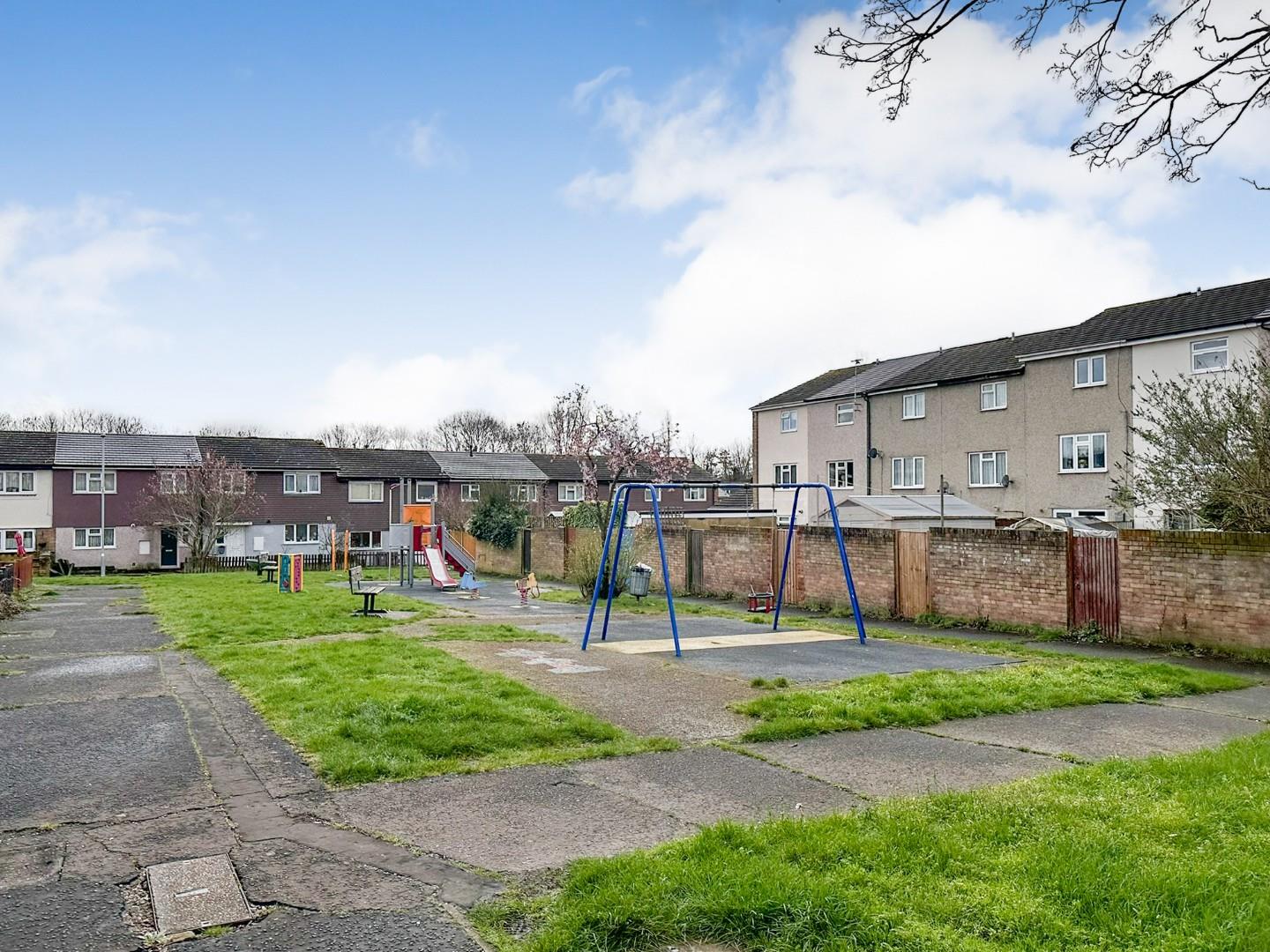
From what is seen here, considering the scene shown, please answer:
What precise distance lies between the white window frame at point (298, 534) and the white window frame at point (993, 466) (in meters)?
36.6

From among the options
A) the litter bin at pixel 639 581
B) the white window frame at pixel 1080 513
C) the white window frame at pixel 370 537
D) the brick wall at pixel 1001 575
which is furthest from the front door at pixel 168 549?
the brick wall at pixel 1001 575

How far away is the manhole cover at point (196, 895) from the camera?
4.67m

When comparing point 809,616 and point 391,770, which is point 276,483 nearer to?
point 809,616

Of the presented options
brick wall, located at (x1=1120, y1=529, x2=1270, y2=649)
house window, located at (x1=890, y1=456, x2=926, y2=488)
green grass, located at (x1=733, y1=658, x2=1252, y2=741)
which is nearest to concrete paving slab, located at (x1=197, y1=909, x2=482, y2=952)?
green grass, located at (x1=733, y1=658, x2=1252, y2=741)

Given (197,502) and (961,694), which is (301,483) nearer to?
(197,502)

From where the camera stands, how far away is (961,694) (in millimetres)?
10445

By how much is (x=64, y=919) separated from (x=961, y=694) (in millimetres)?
Answer: 8415

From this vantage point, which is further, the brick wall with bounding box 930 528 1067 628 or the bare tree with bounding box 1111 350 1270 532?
the brick wall with bounding box 930 528 1067 628

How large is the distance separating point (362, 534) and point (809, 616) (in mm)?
43290

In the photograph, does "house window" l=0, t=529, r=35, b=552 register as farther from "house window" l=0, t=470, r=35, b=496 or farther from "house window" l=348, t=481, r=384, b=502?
"house window" l=348, t=481, r=384, b=502

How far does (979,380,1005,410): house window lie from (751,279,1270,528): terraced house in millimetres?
39

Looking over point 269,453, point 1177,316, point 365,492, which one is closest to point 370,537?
point 365,492

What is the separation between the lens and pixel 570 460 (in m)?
73.6

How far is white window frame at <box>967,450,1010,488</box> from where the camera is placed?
124 ft
